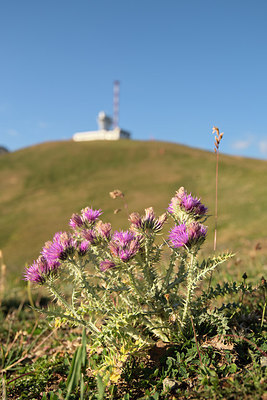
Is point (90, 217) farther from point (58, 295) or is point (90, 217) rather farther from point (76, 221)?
point (58, 295)

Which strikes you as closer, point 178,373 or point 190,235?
point 190,235

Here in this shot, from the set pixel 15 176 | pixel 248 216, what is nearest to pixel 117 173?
pixel 15 176

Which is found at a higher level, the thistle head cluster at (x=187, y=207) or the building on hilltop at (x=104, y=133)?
the building on hilltop at (x=104, y=133)

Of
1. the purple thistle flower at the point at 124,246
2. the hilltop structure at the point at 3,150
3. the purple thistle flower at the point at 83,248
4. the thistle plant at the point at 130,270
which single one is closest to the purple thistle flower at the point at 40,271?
the thistle plant at the point at 130,270

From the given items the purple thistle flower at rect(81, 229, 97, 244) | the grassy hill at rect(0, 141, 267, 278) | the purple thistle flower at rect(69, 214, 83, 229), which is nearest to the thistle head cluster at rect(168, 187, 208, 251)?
the purple thistle flower at rect(81, 229, 97, 244)

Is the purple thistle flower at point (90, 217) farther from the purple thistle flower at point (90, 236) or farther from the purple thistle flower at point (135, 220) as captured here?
the purple thistle flower at point (135, 220)

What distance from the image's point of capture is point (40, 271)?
100 inches

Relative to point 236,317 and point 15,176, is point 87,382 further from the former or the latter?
point 15,176

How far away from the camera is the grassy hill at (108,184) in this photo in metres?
32.8

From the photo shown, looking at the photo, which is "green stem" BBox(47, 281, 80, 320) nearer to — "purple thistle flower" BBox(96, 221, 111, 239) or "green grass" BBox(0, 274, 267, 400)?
"green grass" BBox(0, 274, 267, 400)

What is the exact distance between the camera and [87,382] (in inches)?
107

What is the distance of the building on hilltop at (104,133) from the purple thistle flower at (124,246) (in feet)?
275

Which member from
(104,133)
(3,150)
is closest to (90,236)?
(104,133)

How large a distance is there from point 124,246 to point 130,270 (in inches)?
11.2
